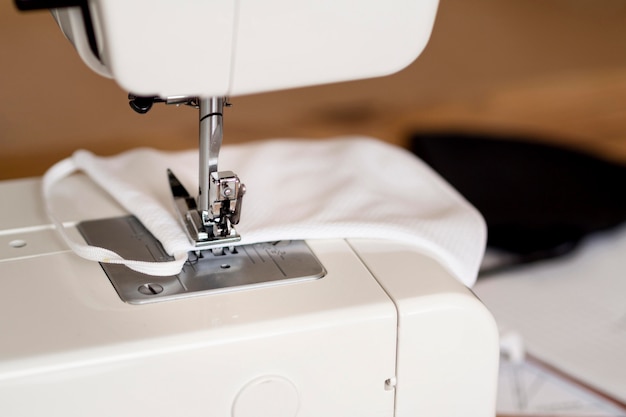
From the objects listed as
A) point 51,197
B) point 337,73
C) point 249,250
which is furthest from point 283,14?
point 51,197

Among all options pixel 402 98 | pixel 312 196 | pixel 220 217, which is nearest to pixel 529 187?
pixel 402 98

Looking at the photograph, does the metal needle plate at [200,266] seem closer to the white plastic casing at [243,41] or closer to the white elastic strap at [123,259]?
the white elastic strap at [123,259]

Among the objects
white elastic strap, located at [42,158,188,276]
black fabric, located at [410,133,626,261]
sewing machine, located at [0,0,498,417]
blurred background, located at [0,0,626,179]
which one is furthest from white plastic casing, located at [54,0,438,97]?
blurred background, located at [0,0,626,179]

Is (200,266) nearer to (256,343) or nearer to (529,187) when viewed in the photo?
(256,343)

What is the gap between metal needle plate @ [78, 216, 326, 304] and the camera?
0.68 meters

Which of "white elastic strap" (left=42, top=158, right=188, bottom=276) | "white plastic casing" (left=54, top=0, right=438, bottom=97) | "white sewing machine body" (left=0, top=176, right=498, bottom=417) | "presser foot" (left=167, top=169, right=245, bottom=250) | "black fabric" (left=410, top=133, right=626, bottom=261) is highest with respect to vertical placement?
"white plastic casing" (left=54, top=0, right=438, bottom=97)

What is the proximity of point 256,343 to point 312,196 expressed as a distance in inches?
8.0

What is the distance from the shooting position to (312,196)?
2.67ft

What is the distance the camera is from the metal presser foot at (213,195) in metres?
0.69

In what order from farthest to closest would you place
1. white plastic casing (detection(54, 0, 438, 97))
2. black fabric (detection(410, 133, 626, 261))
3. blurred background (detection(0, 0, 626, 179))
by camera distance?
blurred background (detection(0, 0, 626, 179)), black fabric (detection(410, 133, 626, 261)), white plastic casing (detection(54, 0, 438, 97))

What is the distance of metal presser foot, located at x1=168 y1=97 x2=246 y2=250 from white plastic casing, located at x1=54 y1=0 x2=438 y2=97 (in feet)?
0.19

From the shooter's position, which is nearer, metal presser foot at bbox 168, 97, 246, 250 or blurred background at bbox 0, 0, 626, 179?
metal presser foot at bbox 168, 97, 246, 250

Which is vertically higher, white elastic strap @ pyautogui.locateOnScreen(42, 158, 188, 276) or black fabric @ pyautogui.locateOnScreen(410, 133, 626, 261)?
white elastic strap @ pyautogui.locateOnScreen(42, 158, 188, 276)

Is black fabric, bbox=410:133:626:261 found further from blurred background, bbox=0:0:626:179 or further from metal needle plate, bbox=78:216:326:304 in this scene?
metal needle plate, bbox=78:216:326:304
